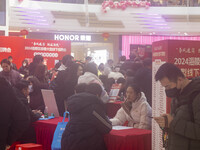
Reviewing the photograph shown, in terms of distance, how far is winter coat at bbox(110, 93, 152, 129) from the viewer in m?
4.50

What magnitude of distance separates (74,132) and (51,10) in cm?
1360

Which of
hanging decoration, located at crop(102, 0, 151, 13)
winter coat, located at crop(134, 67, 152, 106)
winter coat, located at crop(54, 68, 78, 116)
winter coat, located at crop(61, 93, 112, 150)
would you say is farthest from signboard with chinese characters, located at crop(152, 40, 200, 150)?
hanging decoration, located at crop(102, 0, 151, 13)

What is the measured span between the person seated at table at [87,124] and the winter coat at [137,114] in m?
0.66

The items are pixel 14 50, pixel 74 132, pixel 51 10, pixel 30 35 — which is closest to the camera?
pixel 74 132

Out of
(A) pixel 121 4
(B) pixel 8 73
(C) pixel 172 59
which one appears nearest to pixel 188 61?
(C) pixel 172 59

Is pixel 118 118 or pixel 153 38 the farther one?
pixel 153 38

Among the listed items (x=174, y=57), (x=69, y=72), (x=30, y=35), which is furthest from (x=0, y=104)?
(x=30, y=35)

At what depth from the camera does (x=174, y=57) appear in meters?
3.52

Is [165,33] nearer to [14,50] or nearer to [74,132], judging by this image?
[14,50]

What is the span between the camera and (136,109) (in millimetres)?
4613

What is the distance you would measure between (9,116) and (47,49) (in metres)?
8.30

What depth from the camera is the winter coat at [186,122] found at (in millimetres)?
2500

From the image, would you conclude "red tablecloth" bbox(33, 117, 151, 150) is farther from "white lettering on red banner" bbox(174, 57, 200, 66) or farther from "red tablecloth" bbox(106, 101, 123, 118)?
"red tablecloth" bbox(106, 101, 123, 118)

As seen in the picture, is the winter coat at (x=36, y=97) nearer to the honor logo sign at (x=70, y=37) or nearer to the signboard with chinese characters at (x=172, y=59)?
the signboard with chinese characters at (x=172, y=59)
